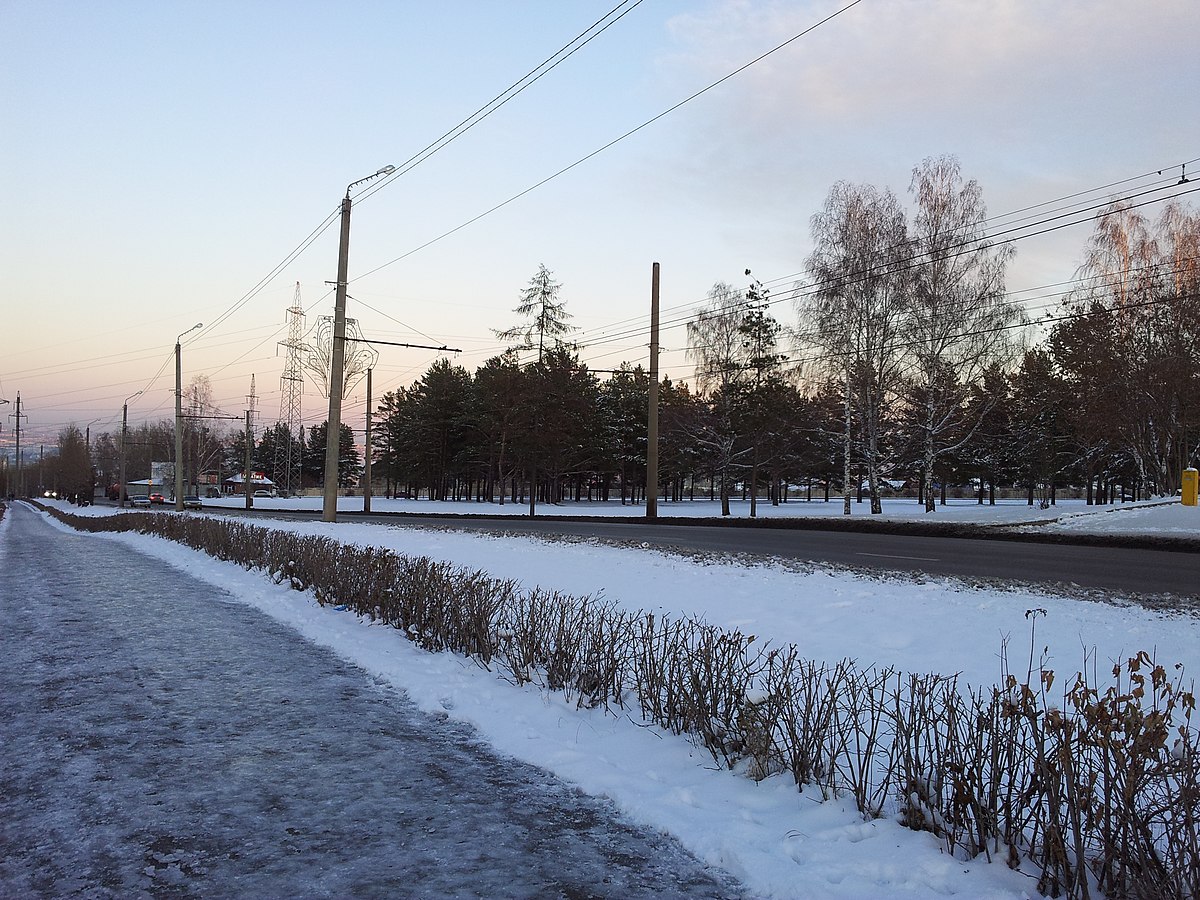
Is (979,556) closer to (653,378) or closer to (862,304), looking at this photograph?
(653,378)

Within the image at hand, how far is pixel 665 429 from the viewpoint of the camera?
2114 inches

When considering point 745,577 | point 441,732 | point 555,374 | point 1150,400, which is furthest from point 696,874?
point 555,374

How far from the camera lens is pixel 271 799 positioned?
175 inches

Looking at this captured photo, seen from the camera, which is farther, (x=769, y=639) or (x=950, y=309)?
(x=950, y=309)

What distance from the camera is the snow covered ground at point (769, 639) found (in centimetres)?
374

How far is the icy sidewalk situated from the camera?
354 centimetres

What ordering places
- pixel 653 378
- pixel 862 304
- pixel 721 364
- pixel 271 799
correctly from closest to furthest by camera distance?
pixel 271 799 → pixel 653 378 → pixel 862 304 → pixel 721 364

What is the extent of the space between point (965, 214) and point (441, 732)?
1418 inches

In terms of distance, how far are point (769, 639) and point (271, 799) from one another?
4596 millimetres

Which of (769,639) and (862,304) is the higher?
(862,304)

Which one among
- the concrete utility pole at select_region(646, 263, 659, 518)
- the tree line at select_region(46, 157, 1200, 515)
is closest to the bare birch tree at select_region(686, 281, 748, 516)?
the tree line at select_region(46, 157, 1200, 515)

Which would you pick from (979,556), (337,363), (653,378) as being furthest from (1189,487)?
(337,363)

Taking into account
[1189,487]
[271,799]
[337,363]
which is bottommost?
[271,799]

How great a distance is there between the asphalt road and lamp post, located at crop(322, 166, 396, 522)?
846cm
